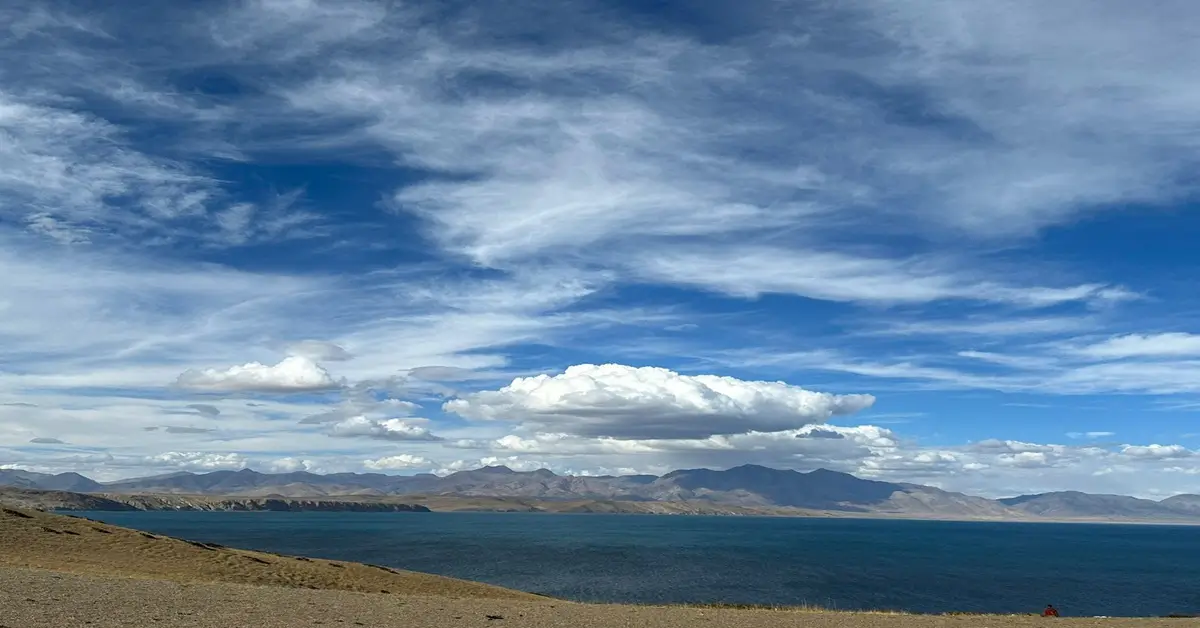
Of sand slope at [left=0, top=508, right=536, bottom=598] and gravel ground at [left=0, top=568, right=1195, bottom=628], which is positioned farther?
sand slope at [left=0, top=508, right=536, bottom=598]

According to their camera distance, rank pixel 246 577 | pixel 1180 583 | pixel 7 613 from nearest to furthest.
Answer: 1. pixel 7 613
2. pixel 246 577
3. pixel 1180 583

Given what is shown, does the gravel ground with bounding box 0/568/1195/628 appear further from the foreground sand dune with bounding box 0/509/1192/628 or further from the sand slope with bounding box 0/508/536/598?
the sand slope with bounding box 0/508/536/598

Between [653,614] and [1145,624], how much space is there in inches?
711

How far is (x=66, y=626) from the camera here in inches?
830

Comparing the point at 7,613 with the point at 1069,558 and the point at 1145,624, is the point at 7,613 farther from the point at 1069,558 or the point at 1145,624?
the point at 1069,558

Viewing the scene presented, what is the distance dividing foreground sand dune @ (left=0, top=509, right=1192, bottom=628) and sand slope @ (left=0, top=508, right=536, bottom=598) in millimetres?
83

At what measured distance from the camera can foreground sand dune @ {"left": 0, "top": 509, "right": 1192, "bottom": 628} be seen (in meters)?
24.3

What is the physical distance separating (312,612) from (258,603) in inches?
98.2

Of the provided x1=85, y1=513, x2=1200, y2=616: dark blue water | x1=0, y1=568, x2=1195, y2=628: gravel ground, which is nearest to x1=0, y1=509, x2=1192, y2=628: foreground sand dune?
x1=0, y1=568, x2=1195, y2=628: gravel ground

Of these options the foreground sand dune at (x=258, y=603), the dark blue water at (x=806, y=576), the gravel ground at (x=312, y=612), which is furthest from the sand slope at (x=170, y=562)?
→ the dark blue water at (x=806, y=576)

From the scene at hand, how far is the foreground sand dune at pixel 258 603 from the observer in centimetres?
2430

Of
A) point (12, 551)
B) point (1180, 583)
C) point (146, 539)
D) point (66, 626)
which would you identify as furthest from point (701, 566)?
point (66, 626)

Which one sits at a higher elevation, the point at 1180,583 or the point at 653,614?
the point at 653,614

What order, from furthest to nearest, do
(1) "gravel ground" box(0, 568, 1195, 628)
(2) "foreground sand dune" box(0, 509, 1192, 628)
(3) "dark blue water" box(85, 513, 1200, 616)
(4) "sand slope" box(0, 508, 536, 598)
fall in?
(3) "dark blue water" box(85, 513, 1200, 616), (4) "sand slope" box(0, 508, 536, 598), (2) "foreground sand dune" box(0, 509, 1192, 628), (1) "gravel ground" box(0, 568, 1195, 628)
